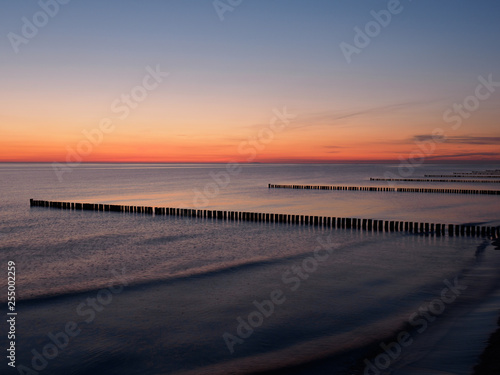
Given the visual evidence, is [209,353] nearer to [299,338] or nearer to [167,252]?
[299,338]

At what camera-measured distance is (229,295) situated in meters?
17.2

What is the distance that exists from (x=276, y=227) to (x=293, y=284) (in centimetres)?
1757

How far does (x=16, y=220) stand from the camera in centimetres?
4197
